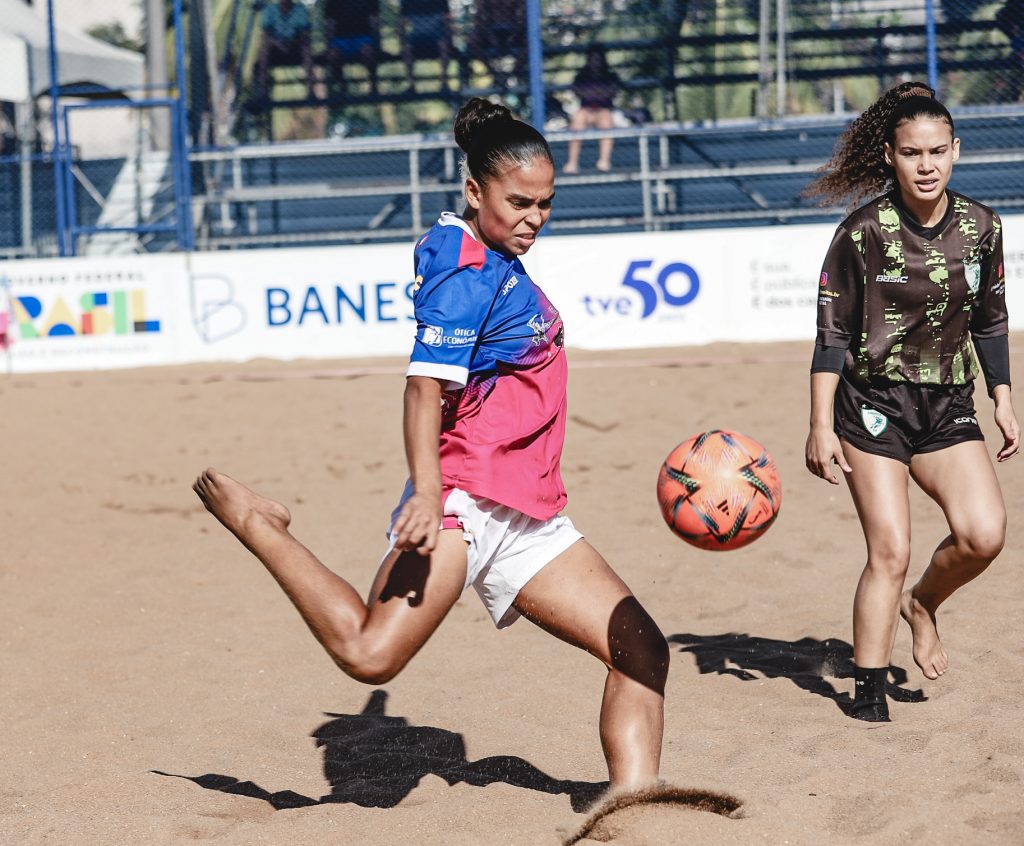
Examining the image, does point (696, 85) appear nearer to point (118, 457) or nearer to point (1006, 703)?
point (118, 457)

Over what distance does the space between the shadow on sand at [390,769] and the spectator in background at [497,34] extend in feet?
43.0

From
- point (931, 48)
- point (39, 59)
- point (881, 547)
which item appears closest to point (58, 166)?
point (39, 59)

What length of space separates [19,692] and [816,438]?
9.80ft

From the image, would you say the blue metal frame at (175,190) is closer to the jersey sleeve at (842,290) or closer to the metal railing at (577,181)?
the metal railing at (577,181)

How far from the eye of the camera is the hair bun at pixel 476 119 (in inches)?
127

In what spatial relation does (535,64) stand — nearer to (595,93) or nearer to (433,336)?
(595,93)

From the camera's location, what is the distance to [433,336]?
2.97 m

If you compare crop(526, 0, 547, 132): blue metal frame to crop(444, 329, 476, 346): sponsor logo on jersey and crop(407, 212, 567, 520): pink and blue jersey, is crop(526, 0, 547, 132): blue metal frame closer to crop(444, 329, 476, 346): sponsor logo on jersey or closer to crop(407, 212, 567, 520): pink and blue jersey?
crop(407, 212, 567, 520): pink and blue jersey

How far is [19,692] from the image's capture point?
4.72 metres

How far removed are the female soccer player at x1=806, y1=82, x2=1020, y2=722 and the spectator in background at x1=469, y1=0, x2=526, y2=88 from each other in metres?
12.7

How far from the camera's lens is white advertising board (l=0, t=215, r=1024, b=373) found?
458 inches

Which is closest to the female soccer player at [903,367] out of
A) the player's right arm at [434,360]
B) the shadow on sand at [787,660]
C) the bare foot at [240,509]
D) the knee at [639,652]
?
the shadow on sand at [787,660]

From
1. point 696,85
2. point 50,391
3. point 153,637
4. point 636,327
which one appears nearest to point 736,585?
point 153,637

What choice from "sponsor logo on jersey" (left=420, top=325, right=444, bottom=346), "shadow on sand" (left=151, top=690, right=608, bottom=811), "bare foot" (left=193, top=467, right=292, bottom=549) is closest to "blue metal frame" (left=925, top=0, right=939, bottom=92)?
"shadow on sand" (left=151, top=690, right=608, bottom=811)
